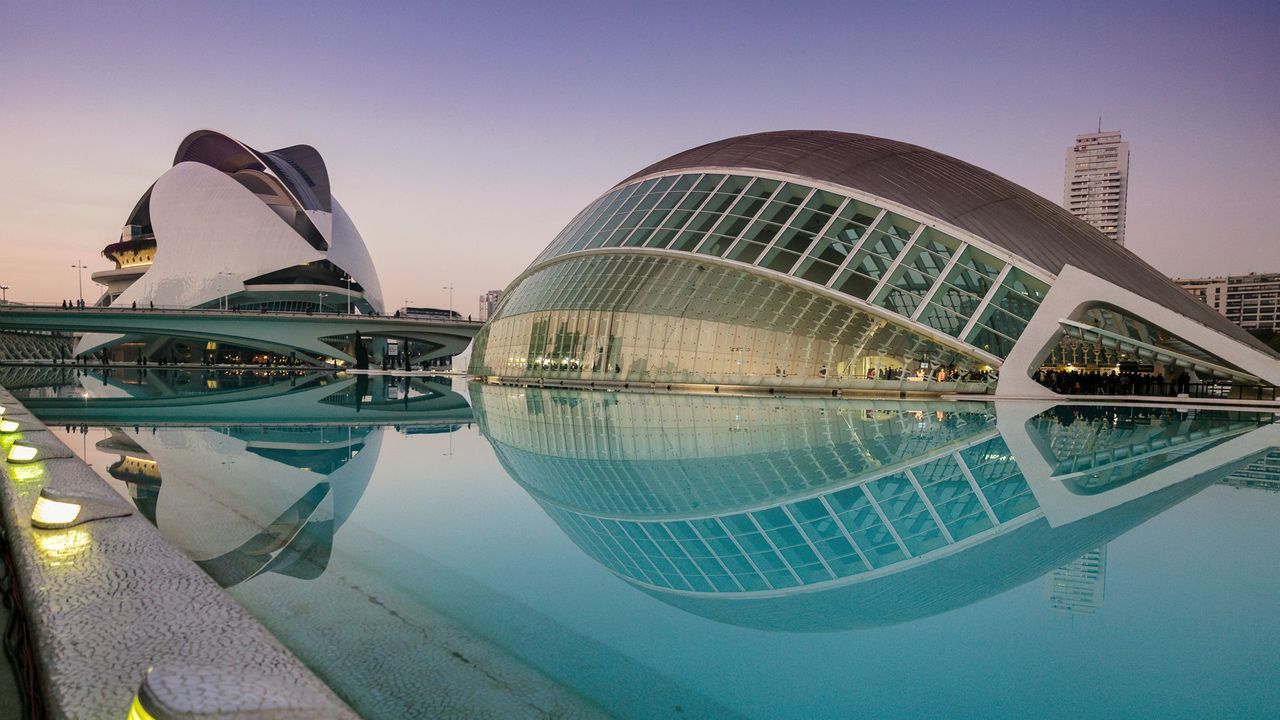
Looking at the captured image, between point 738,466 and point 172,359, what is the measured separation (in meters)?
87.3

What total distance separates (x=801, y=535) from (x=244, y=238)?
267ft

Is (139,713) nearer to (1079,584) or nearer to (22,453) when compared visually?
(1079,584)

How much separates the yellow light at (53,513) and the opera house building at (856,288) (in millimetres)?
24385

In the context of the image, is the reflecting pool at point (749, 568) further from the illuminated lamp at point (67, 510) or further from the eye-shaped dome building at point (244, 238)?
the eye-shaped dome building at point (244, 238)

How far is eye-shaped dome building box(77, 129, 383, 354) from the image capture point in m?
76.2

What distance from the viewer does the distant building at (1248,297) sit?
509 ft

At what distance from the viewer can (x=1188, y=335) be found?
82.3 ft

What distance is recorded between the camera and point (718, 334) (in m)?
30.0

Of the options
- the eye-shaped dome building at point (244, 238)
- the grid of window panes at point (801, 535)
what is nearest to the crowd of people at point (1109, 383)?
the grid of window panes at point (801, 535)

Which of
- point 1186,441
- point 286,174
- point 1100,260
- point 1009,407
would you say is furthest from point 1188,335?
point 286,174

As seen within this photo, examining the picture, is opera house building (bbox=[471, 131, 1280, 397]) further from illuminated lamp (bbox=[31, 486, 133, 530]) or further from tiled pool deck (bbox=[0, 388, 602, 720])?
tiled pool deck (bbox=[0, 388, 602, 720])

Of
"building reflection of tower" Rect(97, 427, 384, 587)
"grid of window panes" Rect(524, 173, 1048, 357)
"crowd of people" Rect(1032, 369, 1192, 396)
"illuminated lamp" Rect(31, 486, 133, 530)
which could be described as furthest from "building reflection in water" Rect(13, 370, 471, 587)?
"crowd of people" Rect(1032, 369, 1192, 396)

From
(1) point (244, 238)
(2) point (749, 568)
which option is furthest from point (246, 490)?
(1) point (244, 238)

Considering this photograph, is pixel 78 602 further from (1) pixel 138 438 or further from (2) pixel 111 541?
(1) pixel 138 438
